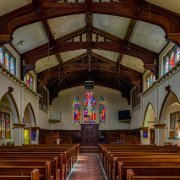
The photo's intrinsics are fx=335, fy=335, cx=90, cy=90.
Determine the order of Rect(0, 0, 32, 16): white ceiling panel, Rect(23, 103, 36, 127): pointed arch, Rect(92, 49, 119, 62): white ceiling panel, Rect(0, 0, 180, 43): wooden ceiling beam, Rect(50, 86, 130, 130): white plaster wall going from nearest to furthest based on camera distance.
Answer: Rect(0, 0, 32, 16): white ceiling panel < Rect(0, 0, 180, 43): wooden ceiling beam < Rect(92, 49, 119, 62): white ceiling panel < Rect(23, 103, 36, 127): pointed arch < Rect(50, 86, 130, 130): white plaster wall

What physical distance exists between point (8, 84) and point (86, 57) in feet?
30.5

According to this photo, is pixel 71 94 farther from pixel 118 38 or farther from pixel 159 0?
pixel 159 0

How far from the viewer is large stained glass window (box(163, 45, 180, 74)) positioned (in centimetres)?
1551

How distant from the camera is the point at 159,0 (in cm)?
1223

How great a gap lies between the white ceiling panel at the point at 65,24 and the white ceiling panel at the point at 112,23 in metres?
0.74

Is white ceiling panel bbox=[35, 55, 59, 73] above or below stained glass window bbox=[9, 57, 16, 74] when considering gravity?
above

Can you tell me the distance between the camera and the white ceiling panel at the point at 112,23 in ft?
51.8

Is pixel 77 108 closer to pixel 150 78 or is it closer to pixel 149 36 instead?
pixel 150 78

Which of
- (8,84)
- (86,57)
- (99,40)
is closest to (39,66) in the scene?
(86,57)

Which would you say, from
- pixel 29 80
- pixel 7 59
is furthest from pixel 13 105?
pixel 29 80

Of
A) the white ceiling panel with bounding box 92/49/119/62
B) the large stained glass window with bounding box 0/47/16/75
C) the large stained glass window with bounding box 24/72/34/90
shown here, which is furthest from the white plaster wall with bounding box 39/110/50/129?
the large stained glass window with bounding box 0/47/16/75

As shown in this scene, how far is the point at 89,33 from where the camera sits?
718 inches

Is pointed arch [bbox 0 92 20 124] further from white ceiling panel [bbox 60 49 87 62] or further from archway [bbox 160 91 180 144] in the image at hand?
archway [bbox 160 91 180 144]

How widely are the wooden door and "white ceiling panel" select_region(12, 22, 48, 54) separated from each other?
1489 cm
